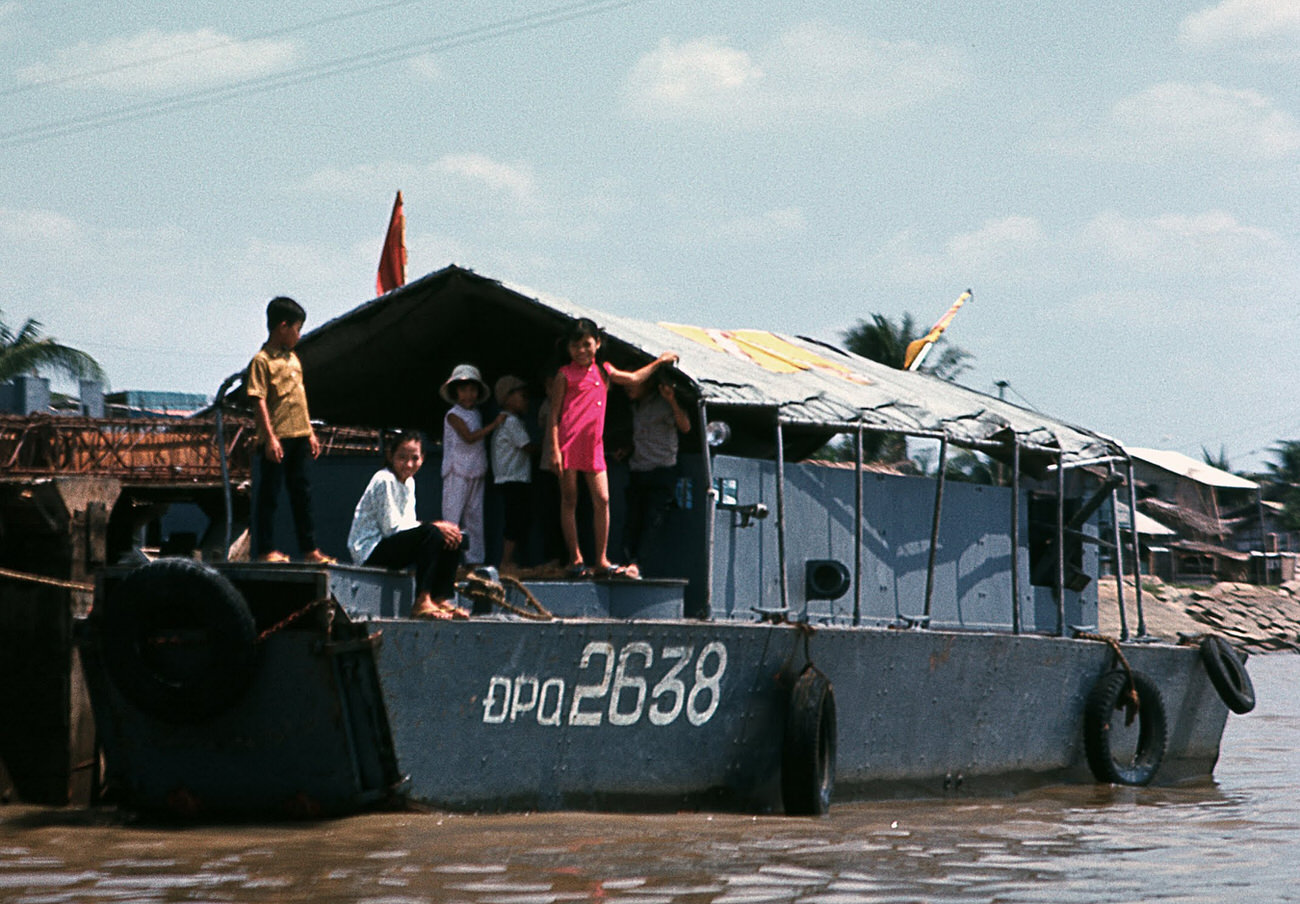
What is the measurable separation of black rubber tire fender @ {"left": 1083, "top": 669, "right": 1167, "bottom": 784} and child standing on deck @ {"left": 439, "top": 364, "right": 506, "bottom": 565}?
509cm

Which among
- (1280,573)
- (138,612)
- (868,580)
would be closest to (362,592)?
(138,612)

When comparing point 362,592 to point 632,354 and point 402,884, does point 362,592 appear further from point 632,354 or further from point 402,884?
point 632,354

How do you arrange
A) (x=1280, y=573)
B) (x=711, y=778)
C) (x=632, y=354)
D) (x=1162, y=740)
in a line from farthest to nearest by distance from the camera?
(x=1280, y=573) → (x=1162, y=740) → (x=632, y=354) → (x=711, y=778)

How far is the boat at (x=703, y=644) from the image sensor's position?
7988 mm

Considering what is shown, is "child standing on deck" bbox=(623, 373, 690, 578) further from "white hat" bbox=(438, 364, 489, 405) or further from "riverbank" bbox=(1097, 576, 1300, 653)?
"riverbank" bbox=(1097, 576, 1300, 653)

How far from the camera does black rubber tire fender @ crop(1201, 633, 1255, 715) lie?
568 inches

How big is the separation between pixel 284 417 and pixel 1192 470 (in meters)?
61.2

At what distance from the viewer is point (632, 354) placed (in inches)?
400

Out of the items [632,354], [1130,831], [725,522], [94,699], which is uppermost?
[632,354]

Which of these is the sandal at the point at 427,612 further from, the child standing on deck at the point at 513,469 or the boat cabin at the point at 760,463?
the child standing on deck at the point at 513,469

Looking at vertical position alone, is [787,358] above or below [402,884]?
above

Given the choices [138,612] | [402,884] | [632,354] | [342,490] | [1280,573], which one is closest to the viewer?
[402,884]

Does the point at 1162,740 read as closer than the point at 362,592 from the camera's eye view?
No

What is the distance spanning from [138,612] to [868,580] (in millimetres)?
5055
